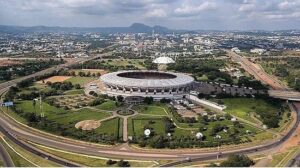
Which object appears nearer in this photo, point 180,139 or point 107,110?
point 180,139

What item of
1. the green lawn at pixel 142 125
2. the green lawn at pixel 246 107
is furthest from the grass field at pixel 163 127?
the green lawn at pixel 246 107

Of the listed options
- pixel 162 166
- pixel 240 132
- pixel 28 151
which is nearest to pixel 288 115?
pixel 240 132

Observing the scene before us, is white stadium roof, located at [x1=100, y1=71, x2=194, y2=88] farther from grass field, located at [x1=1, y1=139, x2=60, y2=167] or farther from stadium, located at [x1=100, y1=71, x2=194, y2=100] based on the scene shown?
grass field, located at [x1=1, y1=139, x2=60, y2=167]

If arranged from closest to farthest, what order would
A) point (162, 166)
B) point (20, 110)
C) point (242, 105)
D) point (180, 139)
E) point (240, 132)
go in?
1. point (162, 166)
2. point (180, 139)
3. point (240, 132)
4. point (20, 110)
5. point (242, 105)

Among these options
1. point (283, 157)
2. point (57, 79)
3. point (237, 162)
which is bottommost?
point (57, 79)

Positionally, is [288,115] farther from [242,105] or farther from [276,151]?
[276,151]

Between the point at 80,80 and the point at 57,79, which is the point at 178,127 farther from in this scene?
the point at 57,79

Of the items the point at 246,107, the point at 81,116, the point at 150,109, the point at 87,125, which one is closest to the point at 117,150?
the point at 87,125

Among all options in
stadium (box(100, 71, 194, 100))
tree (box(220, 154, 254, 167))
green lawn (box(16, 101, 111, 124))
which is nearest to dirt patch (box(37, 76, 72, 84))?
stadium (box(100, 71, 194, 100))
